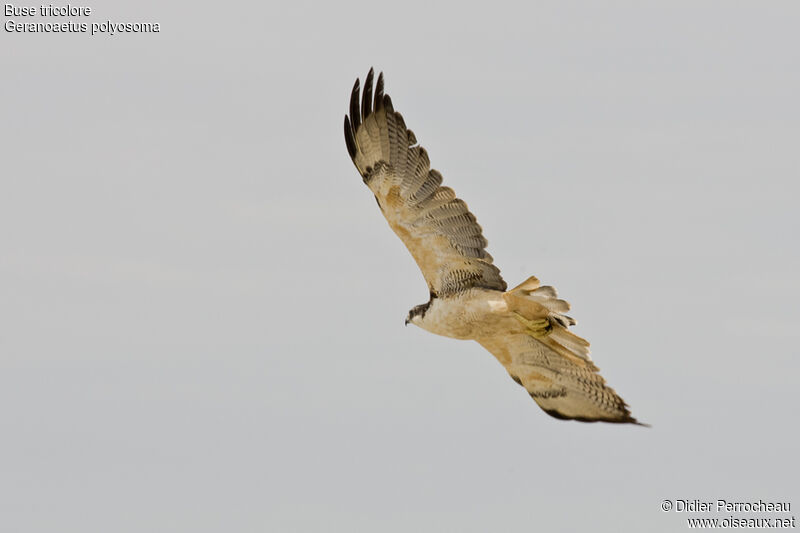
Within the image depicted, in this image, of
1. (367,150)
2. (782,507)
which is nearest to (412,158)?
(367,150)

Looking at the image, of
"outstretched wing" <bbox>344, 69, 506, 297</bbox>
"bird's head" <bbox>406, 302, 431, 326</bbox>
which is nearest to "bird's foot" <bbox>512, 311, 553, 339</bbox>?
"outstretched wing" <bbox>344, 69, 506, 297</bbox>

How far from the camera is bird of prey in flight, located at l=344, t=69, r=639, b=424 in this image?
15930 mm

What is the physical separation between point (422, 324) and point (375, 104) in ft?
7.92

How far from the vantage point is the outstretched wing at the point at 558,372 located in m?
16.5

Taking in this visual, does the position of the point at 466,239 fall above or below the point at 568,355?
above

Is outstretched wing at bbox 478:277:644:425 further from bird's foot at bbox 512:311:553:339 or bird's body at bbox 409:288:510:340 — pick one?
bird's body at bbox 409:288:510:340

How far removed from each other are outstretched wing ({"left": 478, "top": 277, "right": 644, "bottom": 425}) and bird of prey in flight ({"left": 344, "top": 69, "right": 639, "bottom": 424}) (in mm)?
16

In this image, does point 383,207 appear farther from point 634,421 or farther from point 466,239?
point 634,421

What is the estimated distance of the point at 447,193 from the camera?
15.9m

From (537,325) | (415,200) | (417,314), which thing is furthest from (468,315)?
(415,200)

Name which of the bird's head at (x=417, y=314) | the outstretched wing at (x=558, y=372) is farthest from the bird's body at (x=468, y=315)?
the outstretched wing at (x=558, y=372)

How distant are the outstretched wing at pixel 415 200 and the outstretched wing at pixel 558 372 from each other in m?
0.81

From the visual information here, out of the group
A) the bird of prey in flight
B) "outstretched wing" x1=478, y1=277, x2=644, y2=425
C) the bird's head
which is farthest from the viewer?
"outstretched wing" x1=478, y1=277, x2=644, y2=425

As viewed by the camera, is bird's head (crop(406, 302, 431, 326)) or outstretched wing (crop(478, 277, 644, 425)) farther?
outstretched wing (crop(478, 277, 644, 425))
